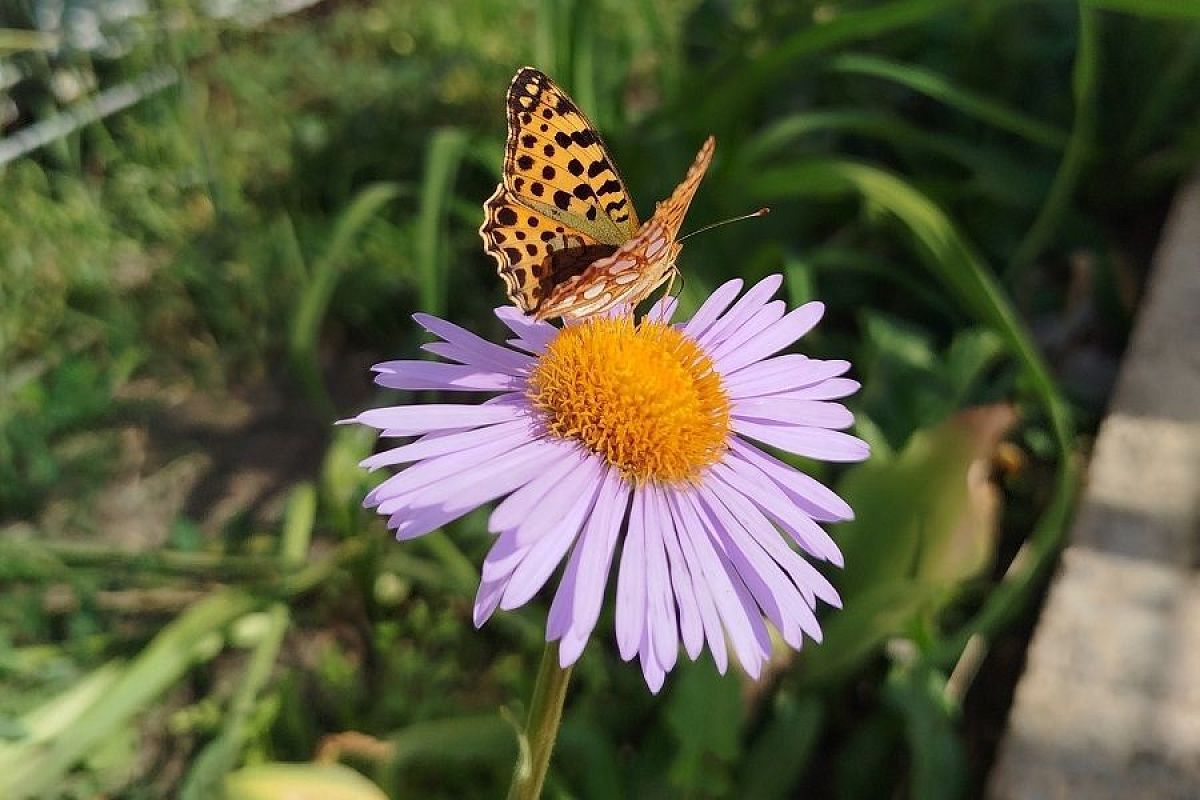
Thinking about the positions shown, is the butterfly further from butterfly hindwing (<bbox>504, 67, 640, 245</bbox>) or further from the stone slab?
the stone slab

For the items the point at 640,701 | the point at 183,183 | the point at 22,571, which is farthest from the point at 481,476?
the point at 183,183

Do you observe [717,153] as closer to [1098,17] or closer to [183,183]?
[1098,17]

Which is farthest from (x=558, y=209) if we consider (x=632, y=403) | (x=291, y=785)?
(x=291, y=785)

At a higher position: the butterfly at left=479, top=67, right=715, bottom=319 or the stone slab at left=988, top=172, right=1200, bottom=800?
the butterfly at left=479, top=67, right=715, bottom=319

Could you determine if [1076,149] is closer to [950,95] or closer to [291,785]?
[950,95]

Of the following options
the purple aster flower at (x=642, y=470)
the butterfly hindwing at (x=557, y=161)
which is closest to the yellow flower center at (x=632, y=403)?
the purple aster flower at (x=642, y=470)

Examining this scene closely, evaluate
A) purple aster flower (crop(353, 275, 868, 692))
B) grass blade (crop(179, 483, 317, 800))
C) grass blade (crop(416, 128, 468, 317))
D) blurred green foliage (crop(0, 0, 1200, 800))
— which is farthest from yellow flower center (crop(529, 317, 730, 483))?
grass blade (crop(416, 128, 468, 317))
